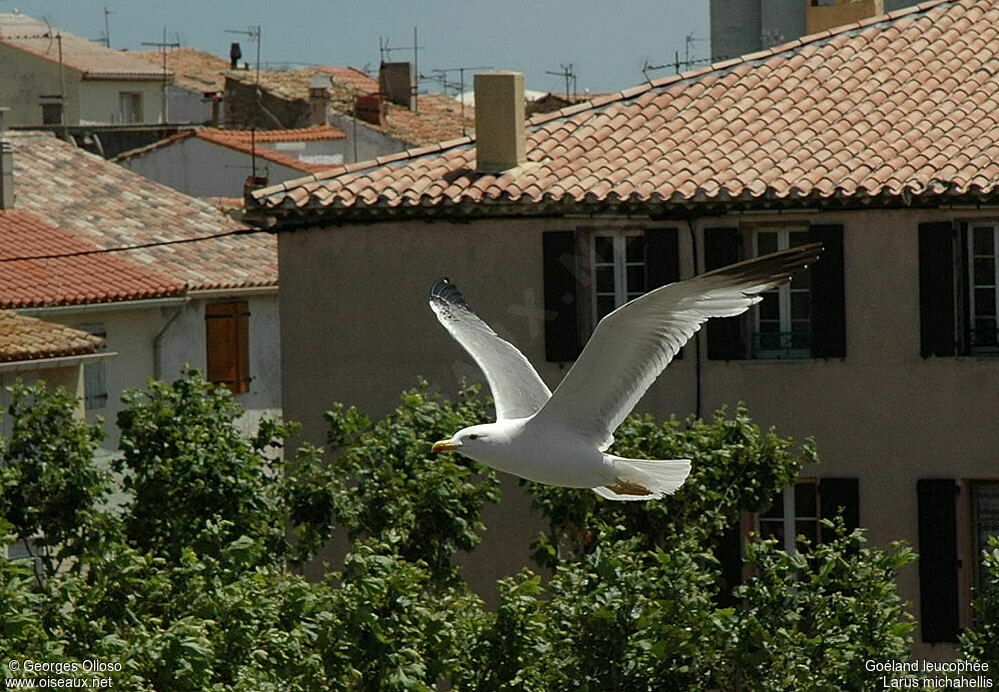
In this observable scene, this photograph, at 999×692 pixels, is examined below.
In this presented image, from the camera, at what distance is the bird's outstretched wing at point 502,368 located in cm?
1333

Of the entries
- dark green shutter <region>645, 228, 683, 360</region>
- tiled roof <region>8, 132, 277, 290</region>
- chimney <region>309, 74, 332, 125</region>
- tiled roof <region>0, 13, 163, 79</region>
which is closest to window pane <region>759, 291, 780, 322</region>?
dark green shutter <region>645, 228, 683, 360</region>

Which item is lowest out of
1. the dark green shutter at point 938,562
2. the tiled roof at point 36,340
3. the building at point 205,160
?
the dark green shutter at point 938,562

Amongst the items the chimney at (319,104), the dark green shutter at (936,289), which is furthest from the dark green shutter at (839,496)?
the chimney at (319,104)

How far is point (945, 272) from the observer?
21.4 metres

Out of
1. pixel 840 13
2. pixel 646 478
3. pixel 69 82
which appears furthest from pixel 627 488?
pixel 69 82

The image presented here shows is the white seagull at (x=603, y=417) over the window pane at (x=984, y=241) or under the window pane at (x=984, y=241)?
under

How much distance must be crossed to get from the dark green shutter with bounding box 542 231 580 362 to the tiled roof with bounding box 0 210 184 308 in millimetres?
9135

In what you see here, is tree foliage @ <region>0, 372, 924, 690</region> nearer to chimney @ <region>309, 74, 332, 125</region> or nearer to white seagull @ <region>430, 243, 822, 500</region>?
white seagull @ <region>430, 243, 822, 500</region>

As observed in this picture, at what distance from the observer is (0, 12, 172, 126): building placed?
53406mm

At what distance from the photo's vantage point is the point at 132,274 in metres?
32.1

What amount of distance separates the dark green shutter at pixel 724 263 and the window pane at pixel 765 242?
24cm

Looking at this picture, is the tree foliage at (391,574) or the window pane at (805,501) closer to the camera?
the tree foliage at (391,574)

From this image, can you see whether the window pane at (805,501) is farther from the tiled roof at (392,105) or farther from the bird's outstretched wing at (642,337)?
the tiled roof at (392,105)

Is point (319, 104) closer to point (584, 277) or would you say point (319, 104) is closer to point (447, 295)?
point (584, 277)
